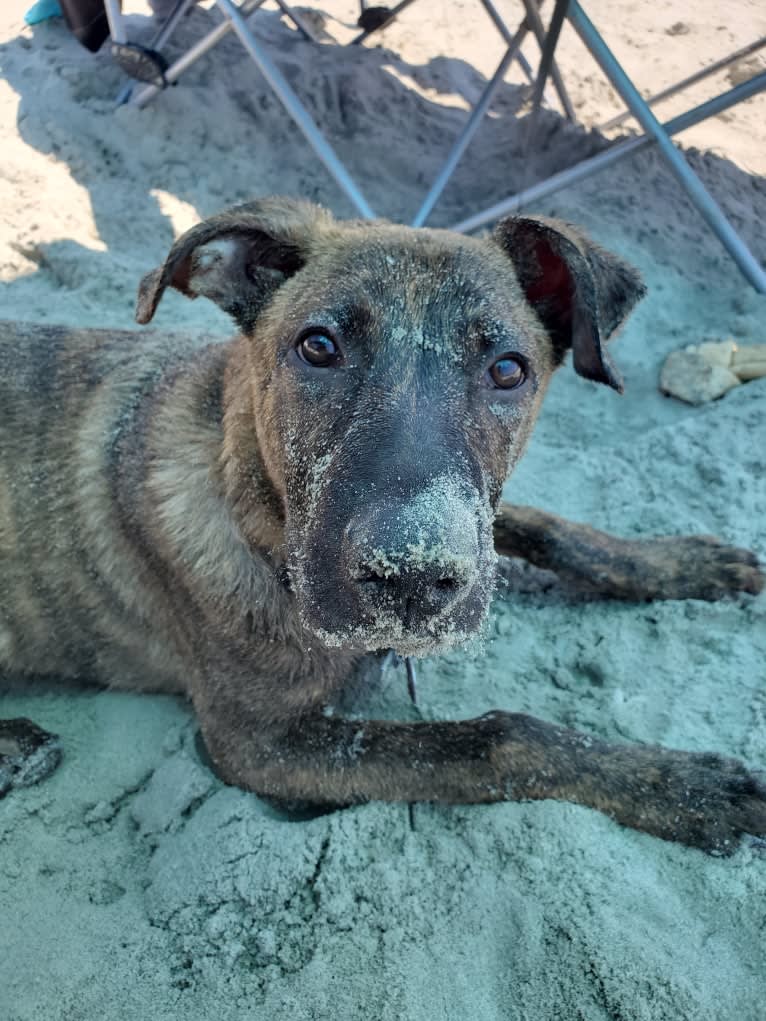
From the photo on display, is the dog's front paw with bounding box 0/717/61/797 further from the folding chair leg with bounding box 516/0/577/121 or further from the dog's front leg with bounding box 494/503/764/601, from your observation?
the folding chair leg with bounding box 516/0/577/121

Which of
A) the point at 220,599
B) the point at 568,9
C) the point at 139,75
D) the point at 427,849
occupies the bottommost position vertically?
the point at 427,849

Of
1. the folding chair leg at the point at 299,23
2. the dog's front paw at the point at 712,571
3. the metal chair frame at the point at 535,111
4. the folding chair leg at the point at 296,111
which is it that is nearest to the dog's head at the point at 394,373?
the dog's front paw at the point at 712,571

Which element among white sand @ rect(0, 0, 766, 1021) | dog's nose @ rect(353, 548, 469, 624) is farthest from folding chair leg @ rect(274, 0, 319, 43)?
dog's nose @ rect(353, 548, 469, 624)

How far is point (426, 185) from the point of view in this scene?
6789mm

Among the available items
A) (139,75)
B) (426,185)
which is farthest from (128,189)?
(426,185)

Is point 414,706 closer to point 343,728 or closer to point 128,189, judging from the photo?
point 343,728

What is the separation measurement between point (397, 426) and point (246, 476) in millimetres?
723

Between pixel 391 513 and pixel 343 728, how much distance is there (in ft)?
3.98

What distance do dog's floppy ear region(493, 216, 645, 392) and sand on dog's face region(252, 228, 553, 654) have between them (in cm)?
10

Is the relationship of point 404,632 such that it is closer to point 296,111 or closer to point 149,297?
point 149,297

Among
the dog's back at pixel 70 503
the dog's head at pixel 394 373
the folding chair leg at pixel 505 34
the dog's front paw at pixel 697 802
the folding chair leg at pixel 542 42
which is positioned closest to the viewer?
the dog's head at pixel 394 373

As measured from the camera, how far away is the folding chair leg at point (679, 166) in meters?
5.24

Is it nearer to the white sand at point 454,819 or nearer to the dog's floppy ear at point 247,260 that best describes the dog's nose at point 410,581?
the white sand at point 454,819

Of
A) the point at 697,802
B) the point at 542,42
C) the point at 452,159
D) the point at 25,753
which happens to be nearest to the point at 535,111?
the point at 542,42
